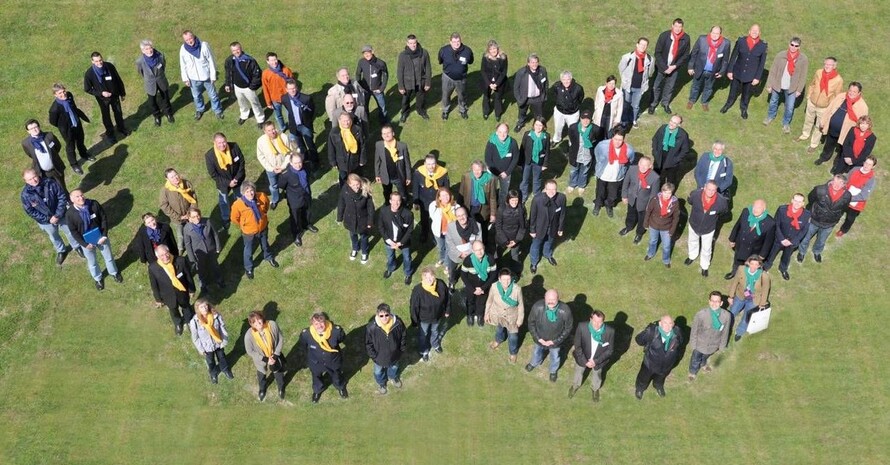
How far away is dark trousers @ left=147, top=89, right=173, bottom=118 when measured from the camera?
16.5m

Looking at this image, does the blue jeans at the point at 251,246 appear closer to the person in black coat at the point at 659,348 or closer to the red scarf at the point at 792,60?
the person in black coat at the point at 659,348

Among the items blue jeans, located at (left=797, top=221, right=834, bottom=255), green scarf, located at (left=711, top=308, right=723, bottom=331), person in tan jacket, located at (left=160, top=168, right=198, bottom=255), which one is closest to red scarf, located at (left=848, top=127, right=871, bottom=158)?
blue jeans, located at (left=797, top=221, right=834, bottom=255)

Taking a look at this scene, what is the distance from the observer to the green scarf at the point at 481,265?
12.2 m

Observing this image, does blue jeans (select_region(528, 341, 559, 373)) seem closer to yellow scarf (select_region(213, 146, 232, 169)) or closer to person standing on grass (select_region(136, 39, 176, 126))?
yellow scarf (select_region(213, 146, 232, 169))

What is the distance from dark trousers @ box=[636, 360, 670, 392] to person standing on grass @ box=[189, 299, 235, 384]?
6427mm

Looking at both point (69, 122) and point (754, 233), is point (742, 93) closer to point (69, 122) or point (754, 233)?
point (754, 233)

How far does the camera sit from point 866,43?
18375 mm

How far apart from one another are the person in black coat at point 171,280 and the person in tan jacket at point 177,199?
0.87 metres

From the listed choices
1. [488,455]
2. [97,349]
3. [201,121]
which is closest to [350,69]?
[201,121]

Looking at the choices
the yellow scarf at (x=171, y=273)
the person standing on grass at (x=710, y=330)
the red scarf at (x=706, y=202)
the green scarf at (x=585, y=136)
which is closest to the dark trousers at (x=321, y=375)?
the yellow scarf at (x=171, y=273)

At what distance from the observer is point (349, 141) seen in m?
14.6

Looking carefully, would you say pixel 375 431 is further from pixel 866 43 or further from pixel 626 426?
pixel 866 43

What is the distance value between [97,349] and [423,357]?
5.47 metres

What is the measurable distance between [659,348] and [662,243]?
9.72ft
